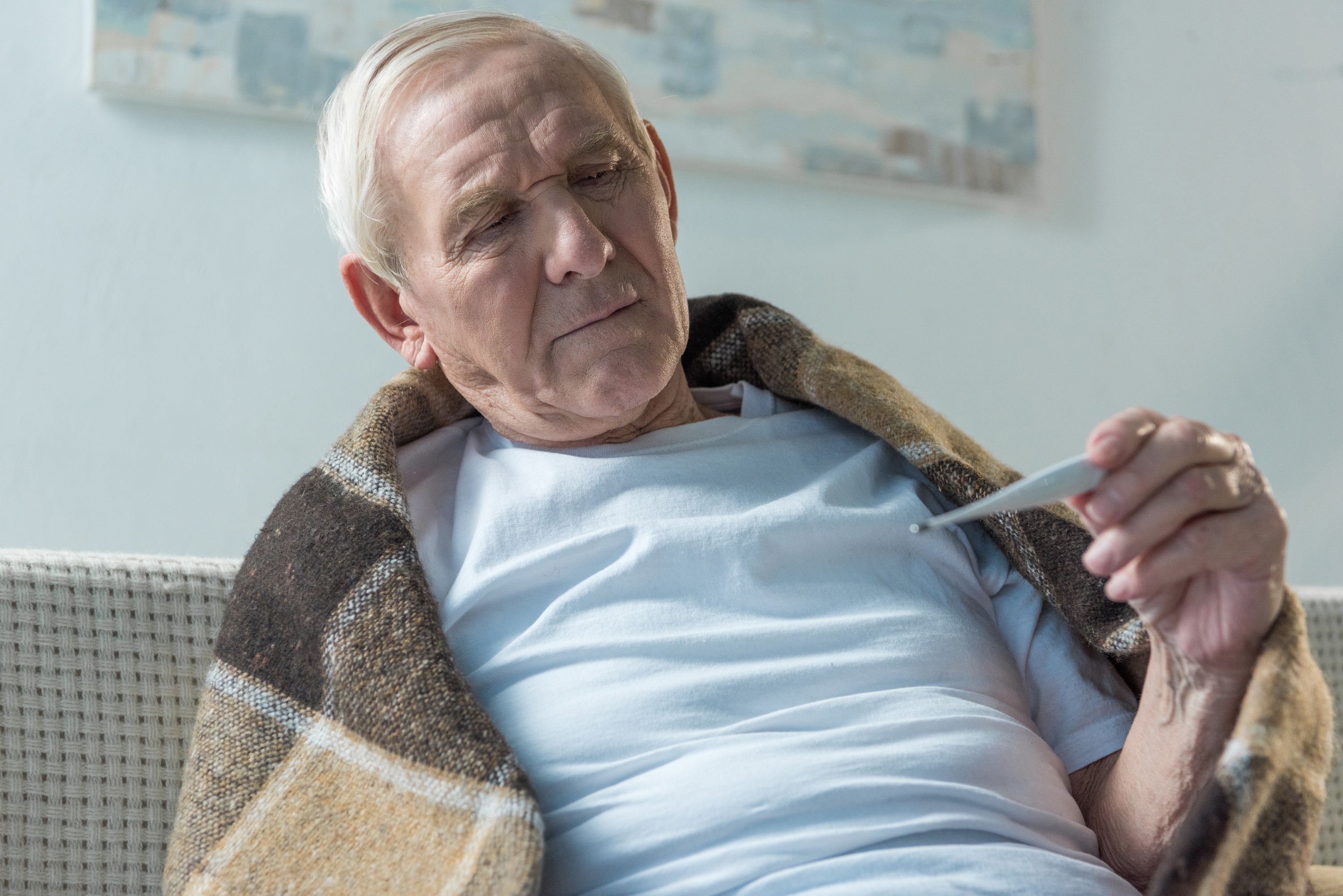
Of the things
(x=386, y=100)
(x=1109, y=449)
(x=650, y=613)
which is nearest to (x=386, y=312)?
(x=386, y=100)

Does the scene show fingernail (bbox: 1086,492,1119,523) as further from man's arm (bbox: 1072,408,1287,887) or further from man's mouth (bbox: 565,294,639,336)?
man's mouth (bbox: 565,294,639,336)

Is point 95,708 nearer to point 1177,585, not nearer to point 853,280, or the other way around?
point 1177,585

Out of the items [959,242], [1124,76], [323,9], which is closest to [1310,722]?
[959,242]

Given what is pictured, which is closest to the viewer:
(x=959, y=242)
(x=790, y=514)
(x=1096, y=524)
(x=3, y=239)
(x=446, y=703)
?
(x=1096, y=524)

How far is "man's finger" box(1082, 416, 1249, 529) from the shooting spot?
61 centimetres

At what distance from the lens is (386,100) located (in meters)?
1.01

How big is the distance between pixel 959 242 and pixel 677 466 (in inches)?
42.4

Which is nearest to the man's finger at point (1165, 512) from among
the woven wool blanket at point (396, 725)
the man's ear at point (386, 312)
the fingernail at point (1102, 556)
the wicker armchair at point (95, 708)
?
the fingernail at point (1102, 556)

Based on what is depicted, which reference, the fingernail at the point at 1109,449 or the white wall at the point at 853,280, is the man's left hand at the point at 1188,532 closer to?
the fingernail at the point at 1109,449

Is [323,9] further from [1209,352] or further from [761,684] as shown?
[1209,352]

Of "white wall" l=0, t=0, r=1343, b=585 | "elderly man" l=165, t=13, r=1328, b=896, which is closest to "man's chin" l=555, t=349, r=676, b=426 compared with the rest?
"elderly man" l=165, t=13, r=1328, b=896

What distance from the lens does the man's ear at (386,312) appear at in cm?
110

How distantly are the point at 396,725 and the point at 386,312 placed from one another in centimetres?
47

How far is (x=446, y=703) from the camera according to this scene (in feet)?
2.67
